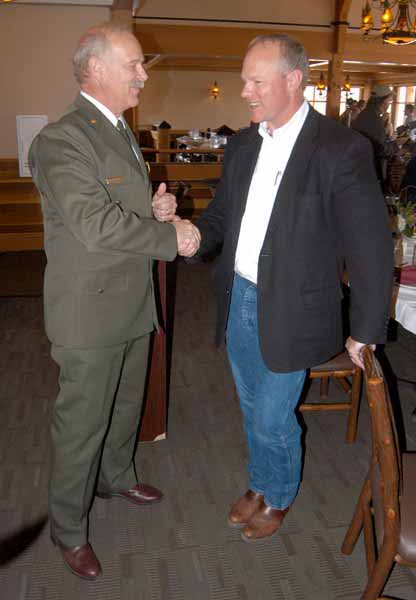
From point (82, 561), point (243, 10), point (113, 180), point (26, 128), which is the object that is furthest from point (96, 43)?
point (243, 10)

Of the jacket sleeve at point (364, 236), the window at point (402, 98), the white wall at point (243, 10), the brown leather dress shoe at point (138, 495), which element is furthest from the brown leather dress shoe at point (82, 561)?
the window at point (402, 98)

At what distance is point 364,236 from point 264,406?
26.6 inches

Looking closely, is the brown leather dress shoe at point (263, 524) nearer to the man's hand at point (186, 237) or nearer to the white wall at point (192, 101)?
the man's hand at point (186, 237)

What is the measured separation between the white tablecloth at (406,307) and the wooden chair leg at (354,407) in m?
0.43

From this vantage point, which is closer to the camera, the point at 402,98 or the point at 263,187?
the point at 263,187

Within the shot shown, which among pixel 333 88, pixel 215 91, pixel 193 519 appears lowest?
pixel 193 519

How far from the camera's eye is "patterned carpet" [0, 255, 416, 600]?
1891mm

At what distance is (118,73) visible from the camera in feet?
5.32

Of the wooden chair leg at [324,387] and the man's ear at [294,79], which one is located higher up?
the man's ear at [294,79]

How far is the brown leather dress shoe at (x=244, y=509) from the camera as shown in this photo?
7.09 ft

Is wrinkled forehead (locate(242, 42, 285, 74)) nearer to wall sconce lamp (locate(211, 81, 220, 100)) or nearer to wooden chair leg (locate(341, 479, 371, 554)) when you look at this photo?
wooden chair leg (locate(341, 479, 371, 554))

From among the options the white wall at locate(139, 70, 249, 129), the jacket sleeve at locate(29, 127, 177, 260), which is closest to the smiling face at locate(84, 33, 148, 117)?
the jacket sleeve at locate(29, 127, 177, 260)

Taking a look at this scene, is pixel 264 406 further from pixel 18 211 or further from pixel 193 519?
pixel 18 211

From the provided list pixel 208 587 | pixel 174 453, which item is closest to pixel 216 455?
pixel 174 453
